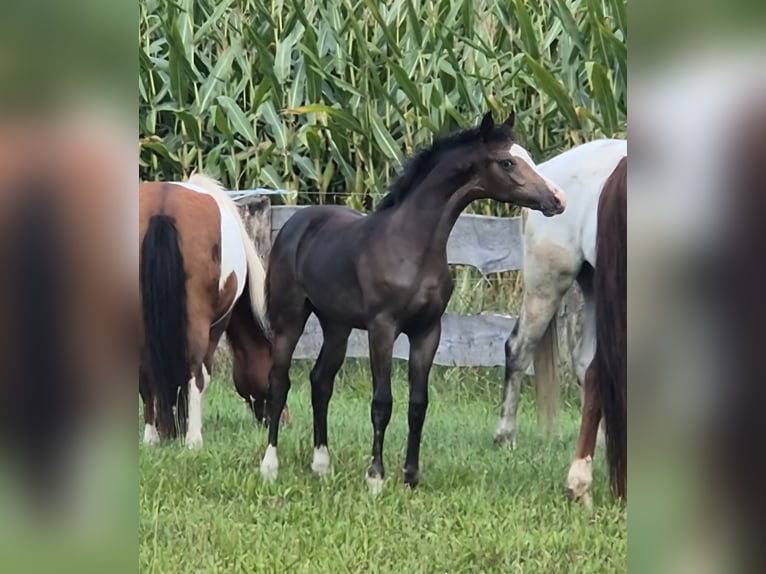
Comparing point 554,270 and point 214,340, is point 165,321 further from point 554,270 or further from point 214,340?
point 554,270

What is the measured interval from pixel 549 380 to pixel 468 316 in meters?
0.24

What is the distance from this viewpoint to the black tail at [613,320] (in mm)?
1970

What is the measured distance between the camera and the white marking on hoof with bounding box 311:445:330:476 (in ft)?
7.30

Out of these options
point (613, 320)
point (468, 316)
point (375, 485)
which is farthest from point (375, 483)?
point (613, 320)

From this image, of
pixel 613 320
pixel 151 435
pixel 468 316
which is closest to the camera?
pixel 613 320

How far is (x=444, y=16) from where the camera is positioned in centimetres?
217

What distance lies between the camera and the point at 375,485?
2174 millimetres

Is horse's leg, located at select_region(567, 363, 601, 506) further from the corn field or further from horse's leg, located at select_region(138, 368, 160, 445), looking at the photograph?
horse's leg, located at select_region(138, 368, 160, 445)

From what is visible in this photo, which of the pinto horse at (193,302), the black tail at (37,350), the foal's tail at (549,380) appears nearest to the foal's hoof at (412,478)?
the foal's tail at (549,380)

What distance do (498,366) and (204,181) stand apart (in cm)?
84

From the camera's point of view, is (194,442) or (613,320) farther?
(194,442)

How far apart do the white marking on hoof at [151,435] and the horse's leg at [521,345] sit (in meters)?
0.83

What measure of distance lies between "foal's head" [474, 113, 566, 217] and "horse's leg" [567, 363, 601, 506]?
0.39 m

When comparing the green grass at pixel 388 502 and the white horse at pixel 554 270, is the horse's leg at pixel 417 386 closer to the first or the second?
the green grass at pixel 388 502
